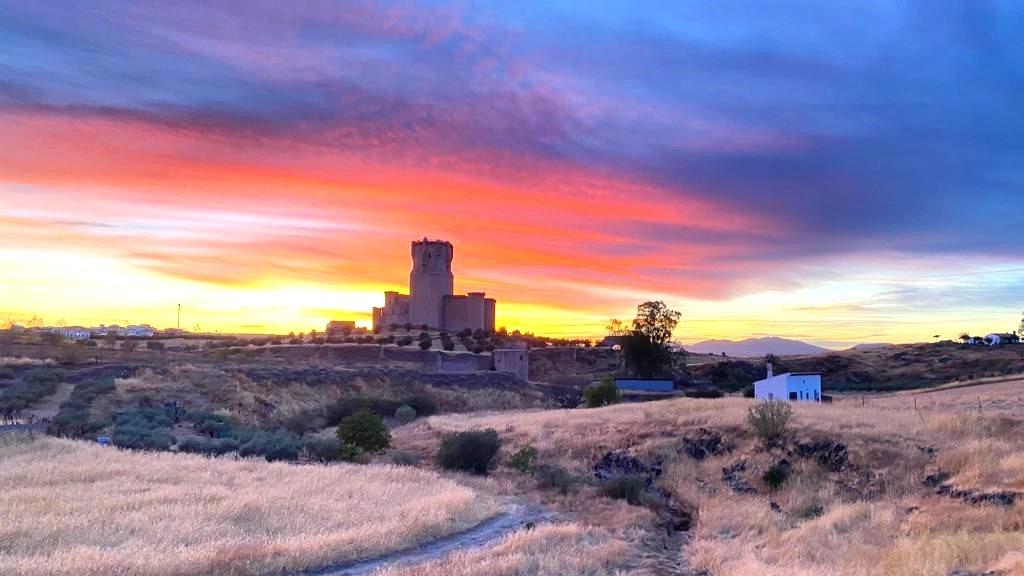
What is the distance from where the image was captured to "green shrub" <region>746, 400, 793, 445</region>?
88.4 ft

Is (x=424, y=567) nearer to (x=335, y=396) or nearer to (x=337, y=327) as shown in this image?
(x=335, y=396)

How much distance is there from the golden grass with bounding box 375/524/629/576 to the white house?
30.5 metres

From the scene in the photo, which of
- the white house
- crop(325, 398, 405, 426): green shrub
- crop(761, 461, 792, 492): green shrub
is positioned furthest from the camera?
the white house

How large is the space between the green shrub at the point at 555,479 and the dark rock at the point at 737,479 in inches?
189

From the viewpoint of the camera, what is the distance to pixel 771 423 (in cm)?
2719

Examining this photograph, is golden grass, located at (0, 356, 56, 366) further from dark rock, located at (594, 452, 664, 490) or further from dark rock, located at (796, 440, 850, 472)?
dark rock, located at (796, 440, 850, 472)

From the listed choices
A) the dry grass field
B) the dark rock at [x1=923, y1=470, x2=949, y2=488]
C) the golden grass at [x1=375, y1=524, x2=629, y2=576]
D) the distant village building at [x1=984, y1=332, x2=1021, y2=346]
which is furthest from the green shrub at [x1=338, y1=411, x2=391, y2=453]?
the distant village building at [x1=984, y1=332, x2=1021, y2=346]

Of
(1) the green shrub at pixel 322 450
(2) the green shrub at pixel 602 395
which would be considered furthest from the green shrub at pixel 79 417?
(2) the green shrub at pixel 602 395

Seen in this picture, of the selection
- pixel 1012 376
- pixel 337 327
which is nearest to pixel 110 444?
pixel 1012 376

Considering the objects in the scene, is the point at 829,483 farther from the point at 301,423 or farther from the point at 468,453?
the point at 301,423

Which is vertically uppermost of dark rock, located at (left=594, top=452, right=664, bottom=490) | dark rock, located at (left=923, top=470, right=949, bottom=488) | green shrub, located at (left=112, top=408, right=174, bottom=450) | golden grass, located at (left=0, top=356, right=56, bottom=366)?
golden grass, located at (left=0, top=356, right=56, bottom=366)

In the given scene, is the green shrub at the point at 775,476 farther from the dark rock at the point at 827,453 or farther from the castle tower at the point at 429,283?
the castle tower at the point at 429,283

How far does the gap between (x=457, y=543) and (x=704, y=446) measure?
50.9ft

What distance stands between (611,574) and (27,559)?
27.4 feet
